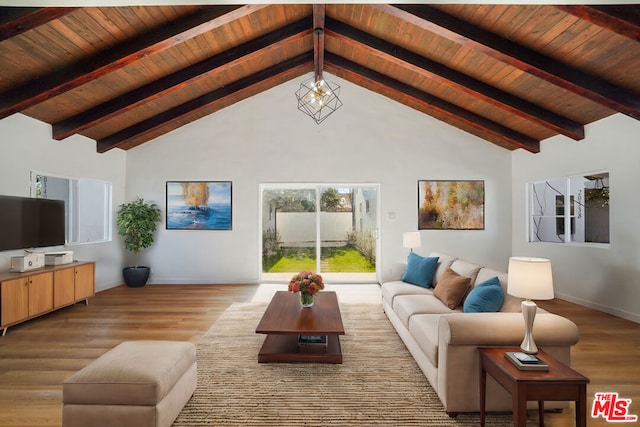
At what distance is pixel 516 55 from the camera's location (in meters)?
3.97

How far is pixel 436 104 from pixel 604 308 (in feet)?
13.6

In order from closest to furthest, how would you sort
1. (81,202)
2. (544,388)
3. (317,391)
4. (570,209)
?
(544,388) < (317,391) < (570,209) < (81,202)

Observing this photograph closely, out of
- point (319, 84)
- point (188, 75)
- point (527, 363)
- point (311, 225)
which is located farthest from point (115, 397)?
point (311, 225)

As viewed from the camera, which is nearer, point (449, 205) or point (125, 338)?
point (125, 338)

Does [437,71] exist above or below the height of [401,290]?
above

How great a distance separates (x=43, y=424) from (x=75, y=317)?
2838mm

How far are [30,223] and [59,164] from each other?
114cm

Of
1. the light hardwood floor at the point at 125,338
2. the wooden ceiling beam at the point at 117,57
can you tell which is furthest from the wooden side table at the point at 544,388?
the wooden ceiling beam at the point at 117,57

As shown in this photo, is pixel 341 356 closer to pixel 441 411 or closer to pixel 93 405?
pixel 441 411

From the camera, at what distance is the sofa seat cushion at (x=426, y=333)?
103 inches

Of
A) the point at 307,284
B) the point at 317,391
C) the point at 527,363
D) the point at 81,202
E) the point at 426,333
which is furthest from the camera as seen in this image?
the point at 81,202

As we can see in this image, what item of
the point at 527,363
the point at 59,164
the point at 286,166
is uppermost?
the point at 286,166

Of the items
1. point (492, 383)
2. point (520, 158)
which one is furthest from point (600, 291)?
point (492, 383)

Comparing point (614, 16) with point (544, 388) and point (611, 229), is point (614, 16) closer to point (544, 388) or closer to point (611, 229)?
point (611, 229)
